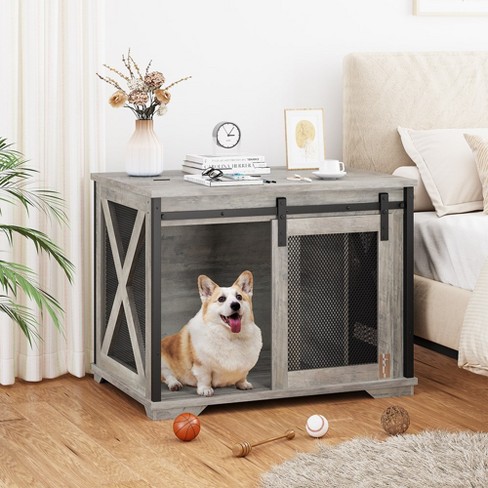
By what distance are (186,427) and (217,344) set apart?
0.43 metres

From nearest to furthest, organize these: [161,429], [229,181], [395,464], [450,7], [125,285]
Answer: [395,464] → [161,429] → [229,181] → [125,285] → [450,7]

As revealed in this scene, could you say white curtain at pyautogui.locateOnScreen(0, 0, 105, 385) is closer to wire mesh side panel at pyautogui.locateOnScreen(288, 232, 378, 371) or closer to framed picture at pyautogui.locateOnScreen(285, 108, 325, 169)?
framed picture at pyautogui.locateOnScreen(285, 108, 325, 169)

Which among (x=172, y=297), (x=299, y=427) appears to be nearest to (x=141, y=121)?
(x=172, y=297)

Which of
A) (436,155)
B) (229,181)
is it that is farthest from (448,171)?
(229,181)

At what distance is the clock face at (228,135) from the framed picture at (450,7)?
106 centimetres

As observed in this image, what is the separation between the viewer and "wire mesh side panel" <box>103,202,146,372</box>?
347 centimetres

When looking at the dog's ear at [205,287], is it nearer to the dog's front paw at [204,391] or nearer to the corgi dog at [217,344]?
the corgi dog at [217,344]

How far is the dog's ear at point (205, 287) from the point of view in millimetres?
3486

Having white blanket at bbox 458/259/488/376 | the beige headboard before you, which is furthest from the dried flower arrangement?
white blanket at bbox 458/259/488/376

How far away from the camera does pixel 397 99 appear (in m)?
4.19

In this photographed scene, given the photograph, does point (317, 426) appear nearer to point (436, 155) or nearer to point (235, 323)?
point (235, 323)

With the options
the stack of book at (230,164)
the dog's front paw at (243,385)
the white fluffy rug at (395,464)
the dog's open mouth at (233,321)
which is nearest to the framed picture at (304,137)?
the stack of book at (230,164)

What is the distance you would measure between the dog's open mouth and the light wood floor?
→ 283mm

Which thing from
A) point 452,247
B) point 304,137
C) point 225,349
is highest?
point 304,137
